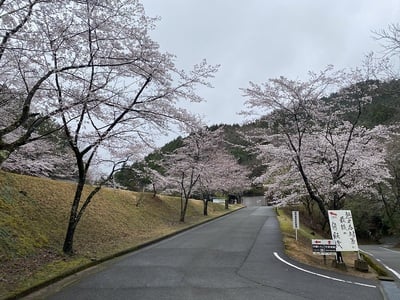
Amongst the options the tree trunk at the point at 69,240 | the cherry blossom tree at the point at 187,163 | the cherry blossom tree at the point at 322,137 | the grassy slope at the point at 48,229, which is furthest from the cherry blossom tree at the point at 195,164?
the tree trunk at the point at 69,240

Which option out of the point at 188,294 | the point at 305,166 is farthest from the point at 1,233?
the point at 305,166

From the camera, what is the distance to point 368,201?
103 feet

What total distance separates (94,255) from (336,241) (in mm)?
7194

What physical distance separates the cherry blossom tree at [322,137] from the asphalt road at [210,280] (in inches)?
132

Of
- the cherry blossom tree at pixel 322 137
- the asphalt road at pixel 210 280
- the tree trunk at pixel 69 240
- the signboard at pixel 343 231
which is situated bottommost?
the asphalt road at pixel 210 280

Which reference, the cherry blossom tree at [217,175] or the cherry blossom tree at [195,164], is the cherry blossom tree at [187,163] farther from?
the cherry blossom tree at [217,175]

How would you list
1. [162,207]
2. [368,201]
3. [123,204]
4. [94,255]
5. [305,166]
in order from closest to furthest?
[94,255], [305,166], [123,204], [162,207], [368,201]

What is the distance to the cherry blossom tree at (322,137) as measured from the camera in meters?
12.2

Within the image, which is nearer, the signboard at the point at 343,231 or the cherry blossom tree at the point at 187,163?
the signboard at the point at 343,231

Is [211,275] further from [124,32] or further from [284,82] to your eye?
[284,82]

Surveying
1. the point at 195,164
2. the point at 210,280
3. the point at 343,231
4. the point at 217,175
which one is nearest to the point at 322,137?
the point at 343,231

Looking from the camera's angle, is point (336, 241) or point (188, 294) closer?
point (188, 294)

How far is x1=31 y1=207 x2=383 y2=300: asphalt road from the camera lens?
254 inches

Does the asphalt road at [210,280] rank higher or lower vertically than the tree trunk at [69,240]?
lower
